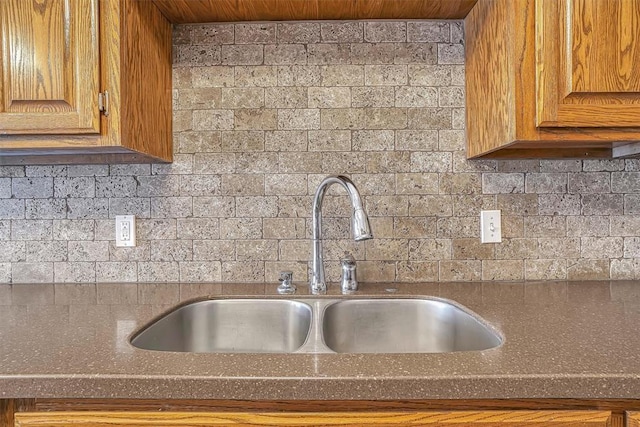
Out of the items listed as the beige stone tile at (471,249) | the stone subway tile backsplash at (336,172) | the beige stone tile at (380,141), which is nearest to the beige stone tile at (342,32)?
the stone subway tile backsplash at (336,172)

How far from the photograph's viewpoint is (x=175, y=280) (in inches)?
56.6

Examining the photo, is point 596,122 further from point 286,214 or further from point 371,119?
point 286,214

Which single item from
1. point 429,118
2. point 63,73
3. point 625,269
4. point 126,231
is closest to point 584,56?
point 429,118

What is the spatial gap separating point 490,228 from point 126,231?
1.25 m

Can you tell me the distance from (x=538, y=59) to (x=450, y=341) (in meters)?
0.77

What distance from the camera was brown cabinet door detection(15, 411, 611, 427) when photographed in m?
0.70

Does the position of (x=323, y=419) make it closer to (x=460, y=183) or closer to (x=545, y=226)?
(x=460, y=183)

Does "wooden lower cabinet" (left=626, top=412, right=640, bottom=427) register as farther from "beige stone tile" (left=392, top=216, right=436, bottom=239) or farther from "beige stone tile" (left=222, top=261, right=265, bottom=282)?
"beige stone tile" (left=222, top=261, right=265, bottom=282)

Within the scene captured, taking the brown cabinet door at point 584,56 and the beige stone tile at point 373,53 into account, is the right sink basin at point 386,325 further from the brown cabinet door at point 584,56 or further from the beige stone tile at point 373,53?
the beige stone tile at point 373,53

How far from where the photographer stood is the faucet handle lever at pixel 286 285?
1.28m

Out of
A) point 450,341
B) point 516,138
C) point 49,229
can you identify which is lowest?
point 450,341

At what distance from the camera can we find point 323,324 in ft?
3.89

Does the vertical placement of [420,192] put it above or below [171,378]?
above

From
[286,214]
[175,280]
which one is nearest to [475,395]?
[286,214]
